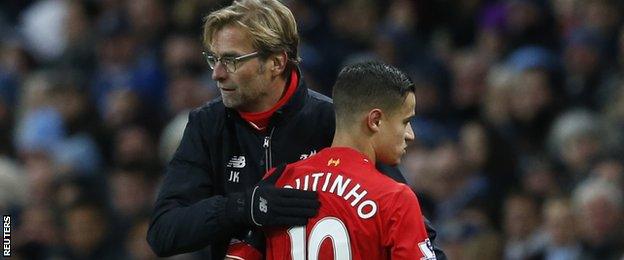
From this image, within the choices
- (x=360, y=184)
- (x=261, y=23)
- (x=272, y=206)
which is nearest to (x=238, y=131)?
(x=261, y=23)

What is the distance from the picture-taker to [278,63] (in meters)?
4.21

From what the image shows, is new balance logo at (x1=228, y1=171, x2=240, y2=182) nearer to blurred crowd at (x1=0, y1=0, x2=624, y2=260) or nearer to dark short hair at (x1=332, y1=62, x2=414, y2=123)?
dark short hair at (x1=332, y1=62, x2=414, y2=123)

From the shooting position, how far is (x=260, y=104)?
422 centimetres

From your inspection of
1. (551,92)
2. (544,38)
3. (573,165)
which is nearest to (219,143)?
(573,165)

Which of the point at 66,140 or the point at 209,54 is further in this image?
the point at 66,140

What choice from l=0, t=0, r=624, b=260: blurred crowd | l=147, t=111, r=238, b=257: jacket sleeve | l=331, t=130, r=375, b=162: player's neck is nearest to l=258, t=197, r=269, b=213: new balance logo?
l=147, t=111, r=238, b=257: jacket sleeve

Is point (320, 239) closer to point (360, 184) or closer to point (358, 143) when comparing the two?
point (360, 184)

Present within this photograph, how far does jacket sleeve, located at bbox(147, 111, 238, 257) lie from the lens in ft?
13.3

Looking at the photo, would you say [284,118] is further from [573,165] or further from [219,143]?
[573,165]

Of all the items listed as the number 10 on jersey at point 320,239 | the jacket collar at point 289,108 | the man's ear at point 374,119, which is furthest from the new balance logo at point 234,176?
the man's ear at point 374,119

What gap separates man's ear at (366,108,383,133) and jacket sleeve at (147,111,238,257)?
0.48 meters

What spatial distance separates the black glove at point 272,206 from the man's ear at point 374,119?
25 cm

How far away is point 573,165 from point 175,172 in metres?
3.65

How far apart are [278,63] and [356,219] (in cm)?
63
